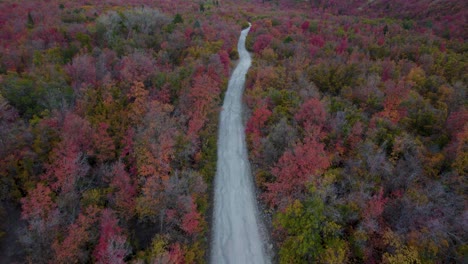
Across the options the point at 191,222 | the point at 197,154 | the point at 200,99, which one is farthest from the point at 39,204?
the point at 200,99

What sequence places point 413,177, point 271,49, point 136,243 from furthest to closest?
1. point 271,49
2. point 413,177
3. point 136,243

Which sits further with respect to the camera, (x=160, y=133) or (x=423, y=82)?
(x=423, y=82)

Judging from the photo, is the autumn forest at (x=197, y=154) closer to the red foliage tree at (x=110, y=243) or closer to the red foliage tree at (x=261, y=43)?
the red foliage tree at (x=110, y=243)

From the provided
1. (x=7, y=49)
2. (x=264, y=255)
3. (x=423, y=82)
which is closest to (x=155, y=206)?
(x=264, y=255)

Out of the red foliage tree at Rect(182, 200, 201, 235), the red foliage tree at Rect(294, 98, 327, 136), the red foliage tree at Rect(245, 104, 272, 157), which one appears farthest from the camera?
the red foliage tree at Rect(245, 104, 272, 157)

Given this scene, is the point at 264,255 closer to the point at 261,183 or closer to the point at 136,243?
the point at 261,183

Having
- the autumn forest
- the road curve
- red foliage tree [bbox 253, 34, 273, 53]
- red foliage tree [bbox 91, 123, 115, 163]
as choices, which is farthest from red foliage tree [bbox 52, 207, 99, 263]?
red foliage tree [bbox 253, 34, 273, 53]

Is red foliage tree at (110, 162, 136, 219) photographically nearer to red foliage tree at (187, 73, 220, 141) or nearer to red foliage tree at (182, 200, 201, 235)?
red foliage tree at (182, 200, 201, 235)
